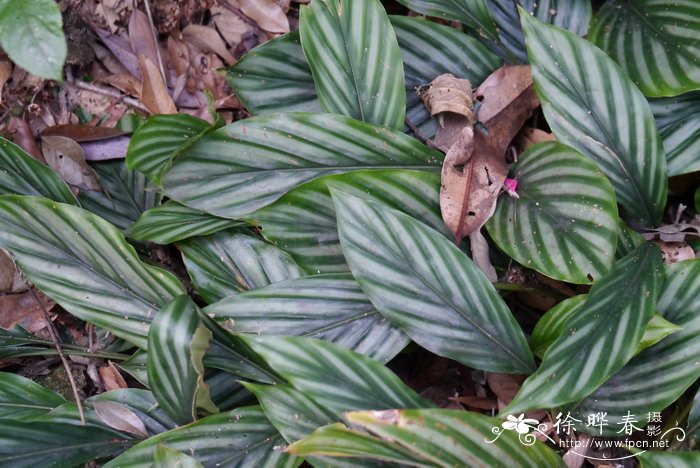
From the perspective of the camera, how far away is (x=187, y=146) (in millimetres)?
1122

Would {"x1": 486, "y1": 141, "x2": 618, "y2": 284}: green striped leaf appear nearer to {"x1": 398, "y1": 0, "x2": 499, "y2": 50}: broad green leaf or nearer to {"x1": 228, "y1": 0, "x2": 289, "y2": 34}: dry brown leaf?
{"x1": 398, "y1": 0, "x2": 499, "y2": 50}: broad green leaf

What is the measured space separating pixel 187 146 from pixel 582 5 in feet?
2.44

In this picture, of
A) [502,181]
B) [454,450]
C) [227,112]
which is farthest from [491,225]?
[227,112]

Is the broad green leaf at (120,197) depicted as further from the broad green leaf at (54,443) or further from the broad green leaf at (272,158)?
the broad green leaf at (54,443)

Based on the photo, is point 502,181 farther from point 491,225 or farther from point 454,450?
point 454,450

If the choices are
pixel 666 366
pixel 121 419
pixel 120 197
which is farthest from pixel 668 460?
pixel 120 197

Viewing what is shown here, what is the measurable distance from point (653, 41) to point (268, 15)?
Answer: 732 millimetres

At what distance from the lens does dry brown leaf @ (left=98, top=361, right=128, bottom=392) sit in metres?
1.25

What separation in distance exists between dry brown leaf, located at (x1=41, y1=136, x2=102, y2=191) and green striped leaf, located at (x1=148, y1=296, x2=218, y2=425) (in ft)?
1.61

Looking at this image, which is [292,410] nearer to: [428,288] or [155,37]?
[428,288]

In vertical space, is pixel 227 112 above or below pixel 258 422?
above

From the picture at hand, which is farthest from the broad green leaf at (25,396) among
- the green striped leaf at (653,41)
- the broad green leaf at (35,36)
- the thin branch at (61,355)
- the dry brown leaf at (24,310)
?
the green striped leaf at (653,41)

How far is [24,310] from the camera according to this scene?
133 cm

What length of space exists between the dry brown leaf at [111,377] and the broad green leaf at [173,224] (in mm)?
247
